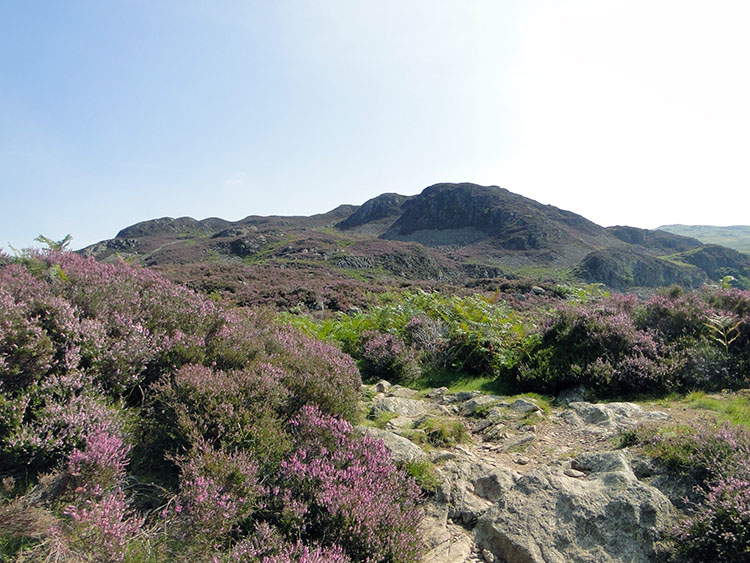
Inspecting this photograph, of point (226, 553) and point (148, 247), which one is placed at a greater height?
point (148, 247)

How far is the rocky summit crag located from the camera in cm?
3456

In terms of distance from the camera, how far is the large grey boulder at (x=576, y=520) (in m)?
2.89

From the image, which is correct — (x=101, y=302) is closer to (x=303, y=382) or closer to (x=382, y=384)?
(x=303, y=382)

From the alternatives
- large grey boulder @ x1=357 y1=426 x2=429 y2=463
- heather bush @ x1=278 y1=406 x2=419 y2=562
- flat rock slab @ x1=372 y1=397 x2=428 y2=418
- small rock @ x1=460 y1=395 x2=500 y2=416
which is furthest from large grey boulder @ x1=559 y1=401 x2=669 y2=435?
heather bush @ x1=278 y1=406 x2=419 y2=562

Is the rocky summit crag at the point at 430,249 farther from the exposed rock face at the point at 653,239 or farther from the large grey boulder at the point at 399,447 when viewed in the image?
the large grey boulder at the point at 399,447

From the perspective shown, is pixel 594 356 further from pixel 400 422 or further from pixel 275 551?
pixel 275 551

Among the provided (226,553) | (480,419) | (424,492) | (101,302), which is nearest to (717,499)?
(424,492)

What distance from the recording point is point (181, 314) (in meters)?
4.66

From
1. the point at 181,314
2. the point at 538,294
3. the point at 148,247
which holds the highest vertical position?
the point at 148,247

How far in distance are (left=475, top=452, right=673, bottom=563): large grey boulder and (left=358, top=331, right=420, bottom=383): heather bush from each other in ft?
13.9

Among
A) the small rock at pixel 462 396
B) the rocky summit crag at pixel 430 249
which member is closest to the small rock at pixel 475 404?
the small rock at pixel 462 396

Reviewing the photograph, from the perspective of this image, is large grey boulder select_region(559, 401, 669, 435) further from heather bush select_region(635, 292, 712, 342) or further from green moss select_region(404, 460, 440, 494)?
heather bush select_region(635, 292, 712, 342)

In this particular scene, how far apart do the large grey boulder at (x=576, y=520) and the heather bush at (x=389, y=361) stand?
423cm

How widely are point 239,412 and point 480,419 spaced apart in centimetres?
319
